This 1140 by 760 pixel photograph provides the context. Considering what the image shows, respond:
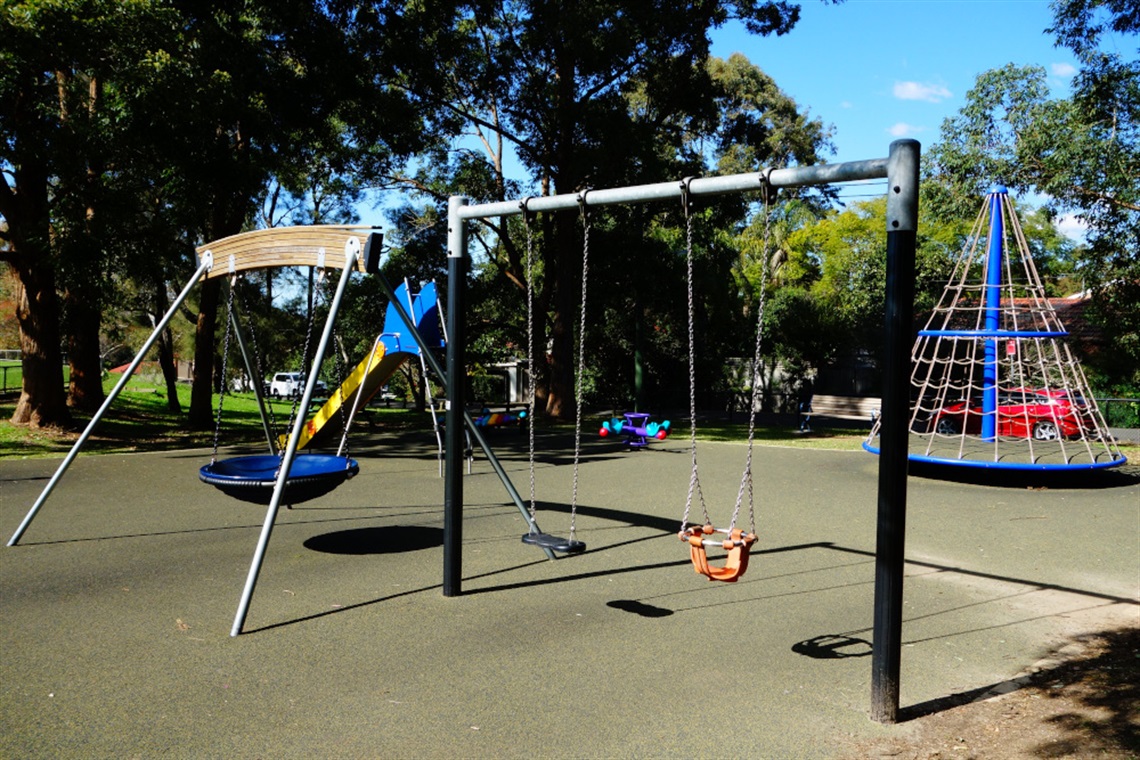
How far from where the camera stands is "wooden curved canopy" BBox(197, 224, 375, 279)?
21.4ft

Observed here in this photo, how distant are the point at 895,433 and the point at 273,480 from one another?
4.71 m

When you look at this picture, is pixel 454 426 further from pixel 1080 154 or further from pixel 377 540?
pixel 1080 154

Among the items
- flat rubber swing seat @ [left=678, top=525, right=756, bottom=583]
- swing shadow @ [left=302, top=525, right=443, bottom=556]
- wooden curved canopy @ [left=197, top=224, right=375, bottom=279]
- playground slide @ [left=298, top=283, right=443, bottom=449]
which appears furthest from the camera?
playground slide @ [left=298, top=283, right=443, bottom=449]

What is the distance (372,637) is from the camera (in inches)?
213

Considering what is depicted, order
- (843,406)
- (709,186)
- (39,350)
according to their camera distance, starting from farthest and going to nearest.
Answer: (843,406) < (39,350) < (709,186)

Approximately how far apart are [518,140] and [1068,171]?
1382 cm

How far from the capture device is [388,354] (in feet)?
39.5

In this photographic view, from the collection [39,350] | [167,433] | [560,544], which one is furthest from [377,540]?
[167,433]

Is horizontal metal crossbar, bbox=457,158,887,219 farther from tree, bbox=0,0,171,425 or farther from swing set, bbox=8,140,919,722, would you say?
tree, bbox=0,0,171,425

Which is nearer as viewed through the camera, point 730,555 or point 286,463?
point 730,555

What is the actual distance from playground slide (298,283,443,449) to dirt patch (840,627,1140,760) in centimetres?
832

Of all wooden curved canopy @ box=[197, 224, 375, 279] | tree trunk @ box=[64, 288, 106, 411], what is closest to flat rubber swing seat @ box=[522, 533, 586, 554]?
wooden curved canopy @ box=[197, 224, 375, 279]

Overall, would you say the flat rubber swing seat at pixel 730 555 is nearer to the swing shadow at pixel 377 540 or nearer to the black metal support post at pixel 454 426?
the black metal support post at pixel 454 426

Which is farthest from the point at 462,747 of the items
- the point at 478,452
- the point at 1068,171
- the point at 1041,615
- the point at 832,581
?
the point at 1068,171
